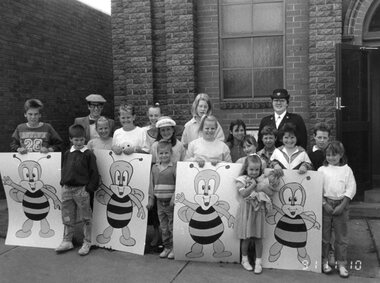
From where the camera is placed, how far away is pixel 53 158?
529 centimetres

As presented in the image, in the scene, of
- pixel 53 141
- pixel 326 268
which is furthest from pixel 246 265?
pixel 53 141

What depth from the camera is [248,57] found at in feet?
23.2

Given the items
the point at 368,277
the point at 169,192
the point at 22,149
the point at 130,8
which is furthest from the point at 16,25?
the point at 368,277

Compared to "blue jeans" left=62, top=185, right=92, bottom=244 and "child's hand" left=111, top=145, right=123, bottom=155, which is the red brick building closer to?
"child's hand" left=111, top=145, right=123, bottom=155

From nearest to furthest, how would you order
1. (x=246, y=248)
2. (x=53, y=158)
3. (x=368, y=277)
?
(x=368, y=277)
(x=246, y=248)
(x=53, y=158)

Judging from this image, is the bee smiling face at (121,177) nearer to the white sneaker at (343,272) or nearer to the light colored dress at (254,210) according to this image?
the light colored dress at (254,210)

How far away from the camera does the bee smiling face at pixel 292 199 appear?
4.46 meters

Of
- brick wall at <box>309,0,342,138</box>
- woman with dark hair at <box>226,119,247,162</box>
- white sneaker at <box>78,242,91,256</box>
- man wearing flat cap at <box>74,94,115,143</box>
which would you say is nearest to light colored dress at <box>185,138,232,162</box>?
woman with dark hair at <box>226,119,247,162</box>

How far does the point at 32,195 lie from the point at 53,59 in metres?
5.26

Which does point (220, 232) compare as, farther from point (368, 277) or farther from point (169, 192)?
point (368, 277)

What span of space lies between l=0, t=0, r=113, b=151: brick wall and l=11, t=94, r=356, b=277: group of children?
328cm

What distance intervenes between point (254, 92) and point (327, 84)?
1.17m

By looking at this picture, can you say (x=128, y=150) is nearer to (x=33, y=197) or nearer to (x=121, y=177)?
(x=121, y=177)

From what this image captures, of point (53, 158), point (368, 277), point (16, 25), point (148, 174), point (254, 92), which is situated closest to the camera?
point (368, 277)
